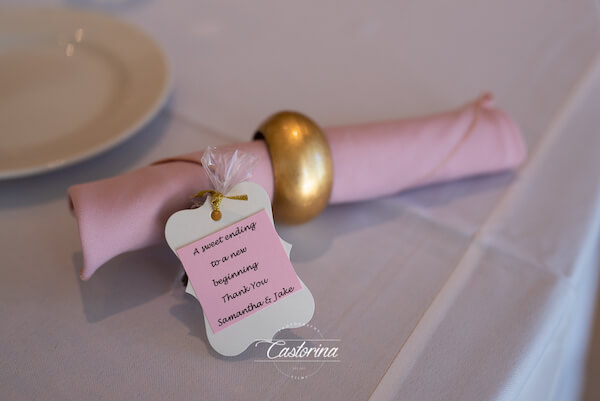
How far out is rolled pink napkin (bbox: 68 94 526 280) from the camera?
1.61ft

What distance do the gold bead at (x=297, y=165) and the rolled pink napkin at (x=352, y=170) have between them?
0.05ft

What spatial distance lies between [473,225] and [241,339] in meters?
0.36

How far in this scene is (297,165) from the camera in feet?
1.76

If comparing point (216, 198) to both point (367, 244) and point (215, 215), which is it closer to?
point (215, 215)

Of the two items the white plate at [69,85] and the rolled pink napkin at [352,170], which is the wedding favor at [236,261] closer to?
the rolled pink napkin at [352,170]

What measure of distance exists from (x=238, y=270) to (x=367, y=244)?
203 mm

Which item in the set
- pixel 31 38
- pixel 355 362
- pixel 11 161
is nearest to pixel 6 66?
pixel 31 38

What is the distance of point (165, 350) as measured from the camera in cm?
50

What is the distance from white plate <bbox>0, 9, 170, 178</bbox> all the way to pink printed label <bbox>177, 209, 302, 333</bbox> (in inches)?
10.9

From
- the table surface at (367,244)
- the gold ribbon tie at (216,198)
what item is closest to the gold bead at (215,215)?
the gold ribbon tie at (216,198)

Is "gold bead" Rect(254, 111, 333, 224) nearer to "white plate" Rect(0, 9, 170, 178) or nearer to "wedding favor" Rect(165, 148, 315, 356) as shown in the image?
"wedding favor" Rect(165, 148, 315, 356)

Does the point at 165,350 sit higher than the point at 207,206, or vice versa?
the point at 207,206

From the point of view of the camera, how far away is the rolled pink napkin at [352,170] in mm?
491

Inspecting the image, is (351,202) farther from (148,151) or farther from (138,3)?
(138,3)
